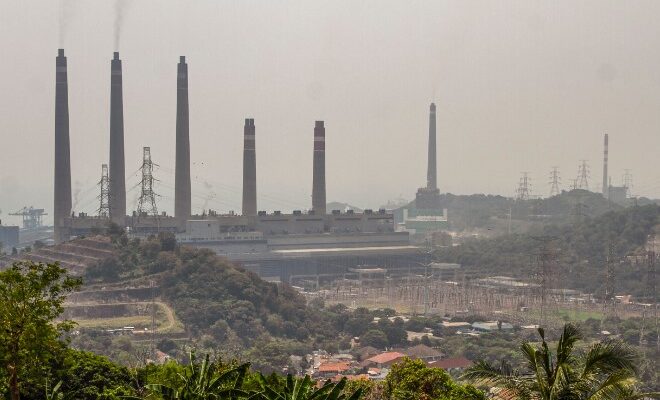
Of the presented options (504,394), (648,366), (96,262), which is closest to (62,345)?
(504,394)

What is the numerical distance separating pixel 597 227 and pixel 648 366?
80.6 metres

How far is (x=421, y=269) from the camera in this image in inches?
5881

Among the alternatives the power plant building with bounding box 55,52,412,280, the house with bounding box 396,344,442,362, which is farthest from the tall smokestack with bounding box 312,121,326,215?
the house with bounding box 396,344,442,362

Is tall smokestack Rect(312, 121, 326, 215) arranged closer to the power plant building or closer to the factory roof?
the power plant building

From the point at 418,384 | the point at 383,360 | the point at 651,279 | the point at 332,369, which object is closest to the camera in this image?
the point at 418,384

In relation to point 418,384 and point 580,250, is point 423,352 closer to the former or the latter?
point 418,384

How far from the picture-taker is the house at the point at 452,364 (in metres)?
71.6

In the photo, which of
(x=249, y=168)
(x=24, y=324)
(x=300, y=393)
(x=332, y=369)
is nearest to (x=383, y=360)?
(x=332, y=369)

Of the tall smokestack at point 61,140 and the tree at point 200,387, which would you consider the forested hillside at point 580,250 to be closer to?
the tall smokestack at point 61,140

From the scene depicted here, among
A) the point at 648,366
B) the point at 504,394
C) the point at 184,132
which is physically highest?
the point at 184,132

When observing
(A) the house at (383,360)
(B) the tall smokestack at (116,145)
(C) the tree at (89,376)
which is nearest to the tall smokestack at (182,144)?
(B) the tall smokestack at (116,145)

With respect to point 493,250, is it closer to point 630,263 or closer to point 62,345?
point 630,263

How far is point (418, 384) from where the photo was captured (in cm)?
3006

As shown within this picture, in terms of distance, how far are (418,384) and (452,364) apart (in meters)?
43.9
